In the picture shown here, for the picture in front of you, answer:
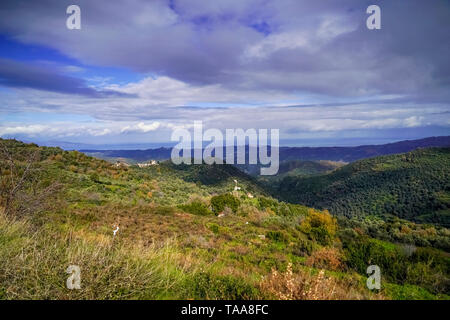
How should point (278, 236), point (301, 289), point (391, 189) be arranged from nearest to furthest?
point (301, 289)
point (278, 236)
point (391, 189)

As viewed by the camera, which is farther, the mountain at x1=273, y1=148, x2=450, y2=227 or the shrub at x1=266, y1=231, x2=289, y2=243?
the mountain at x1=273, y1=148, x2=450, y2=227

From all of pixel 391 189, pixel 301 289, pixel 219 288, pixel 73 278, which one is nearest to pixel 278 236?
pixel 219 288

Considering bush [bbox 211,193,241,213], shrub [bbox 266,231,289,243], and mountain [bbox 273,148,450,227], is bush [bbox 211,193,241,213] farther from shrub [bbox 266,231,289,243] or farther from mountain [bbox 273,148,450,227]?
mountain [bbox 273,148,450,227]

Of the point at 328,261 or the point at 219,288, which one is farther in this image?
the point at 328,261

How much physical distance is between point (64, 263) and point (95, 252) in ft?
1.49

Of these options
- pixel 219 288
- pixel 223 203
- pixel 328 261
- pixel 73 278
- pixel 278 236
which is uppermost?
pixel 73 278

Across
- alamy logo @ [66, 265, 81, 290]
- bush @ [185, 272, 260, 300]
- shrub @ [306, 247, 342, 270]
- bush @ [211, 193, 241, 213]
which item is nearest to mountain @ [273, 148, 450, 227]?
bush @ [211, 193, 241, 213]

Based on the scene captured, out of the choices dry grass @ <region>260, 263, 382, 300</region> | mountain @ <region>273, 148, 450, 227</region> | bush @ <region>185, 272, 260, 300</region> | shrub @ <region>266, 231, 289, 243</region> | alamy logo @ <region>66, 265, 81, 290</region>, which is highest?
alamy logo @ <region>66, 265, 81, 290</region>

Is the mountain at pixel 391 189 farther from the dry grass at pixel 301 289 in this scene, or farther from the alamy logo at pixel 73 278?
the alamy logo at pixel 73 278

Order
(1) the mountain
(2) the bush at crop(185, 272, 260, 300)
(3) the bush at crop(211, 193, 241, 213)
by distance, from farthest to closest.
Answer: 1. (1) the mountain
2. (3) the bush at crop(211, 193, 241, 213)
3. (2) the bush at crop(185, 272, 260, 300)

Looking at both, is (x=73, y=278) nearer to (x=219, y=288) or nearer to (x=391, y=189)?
(x=219, y=288)

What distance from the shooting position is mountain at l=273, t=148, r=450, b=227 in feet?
231

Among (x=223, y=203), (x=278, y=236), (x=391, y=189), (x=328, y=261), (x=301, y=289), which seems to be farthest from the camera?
(x=391, y=189)

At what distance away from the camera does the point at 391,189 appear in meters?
85.1
